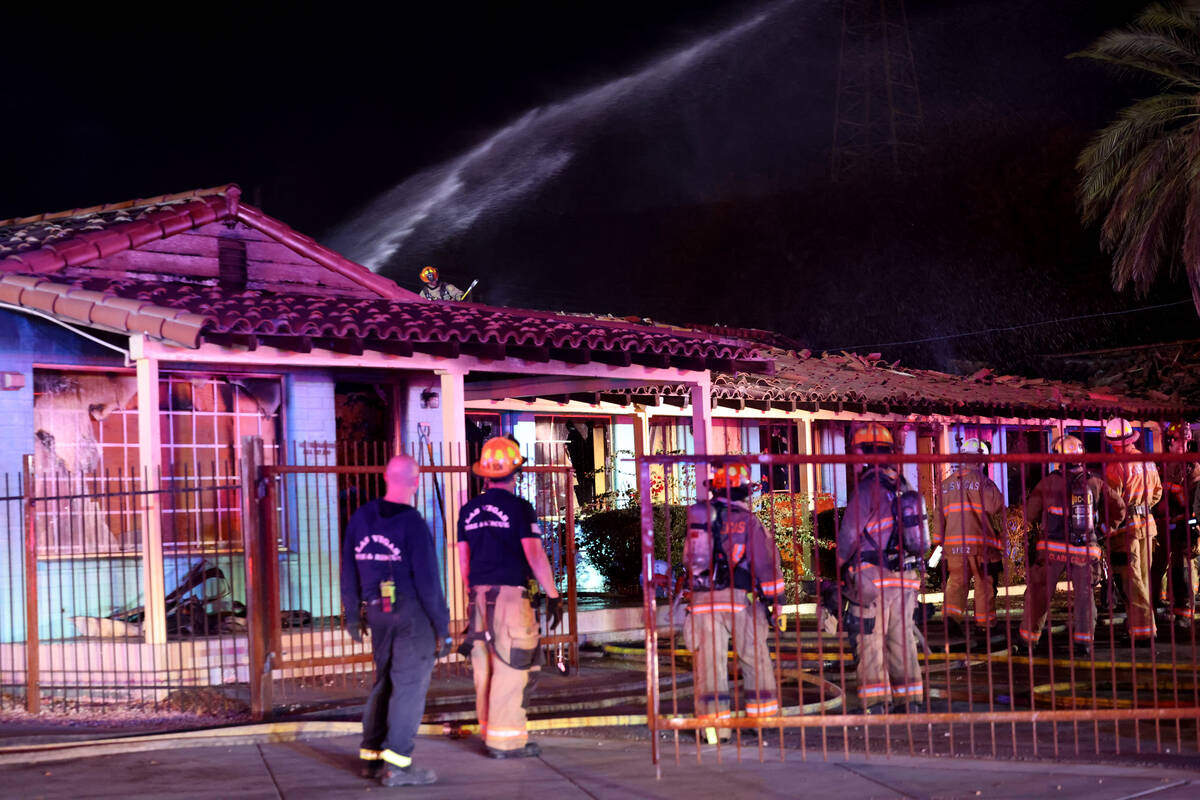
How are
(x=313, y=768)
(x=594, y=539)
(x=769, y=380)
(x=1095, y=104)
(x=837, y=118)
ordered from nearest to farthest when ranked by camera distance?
(x=313, y=768) → (x=594, y=539) → (x=769, y=380) → (x=1095, y=104) → (x=837, y=118)

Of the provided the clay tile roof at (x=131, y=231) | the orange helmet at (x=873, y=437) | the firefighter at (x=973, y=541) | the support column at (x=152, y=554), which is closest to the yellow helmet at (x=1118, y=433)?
the firefighter at (x=973, y=541)

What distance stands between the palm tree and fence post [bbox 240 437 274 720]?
15.5 m

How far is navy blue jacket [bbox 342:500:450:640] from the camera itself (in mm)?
6930

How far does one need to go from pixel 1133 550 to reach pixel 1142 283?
10448mm

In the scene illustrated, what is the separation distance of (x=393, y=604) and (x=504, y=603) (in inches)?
28.3

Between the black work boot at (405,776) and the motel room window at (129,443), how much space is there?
5075 millimetres

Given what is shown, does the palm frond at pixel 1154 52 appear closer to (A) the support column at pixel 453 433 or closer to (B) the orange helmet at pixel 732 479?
(A) the support column at pixel 453 433

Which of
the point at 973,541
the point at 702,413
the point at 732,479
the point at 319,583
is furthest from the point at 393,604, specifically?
the point at 702,413

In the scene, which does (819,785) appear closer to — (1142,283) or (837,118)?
(1142,283)

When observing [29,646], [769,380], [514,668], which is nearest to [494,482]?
[514,668]

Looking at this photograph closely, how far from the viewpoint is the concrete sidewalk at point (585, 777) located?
21.0ft

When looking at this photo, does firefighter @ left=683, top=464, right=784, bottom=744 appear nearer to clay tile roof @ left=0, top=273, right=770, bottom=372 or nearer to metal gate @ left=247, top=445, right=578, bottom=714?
metal gate @ left=247, top=445, right=578, bottom=714

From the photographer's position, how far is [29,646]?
9.42 meters

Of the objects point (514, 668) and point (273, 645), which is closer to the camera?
point (514, 668)
